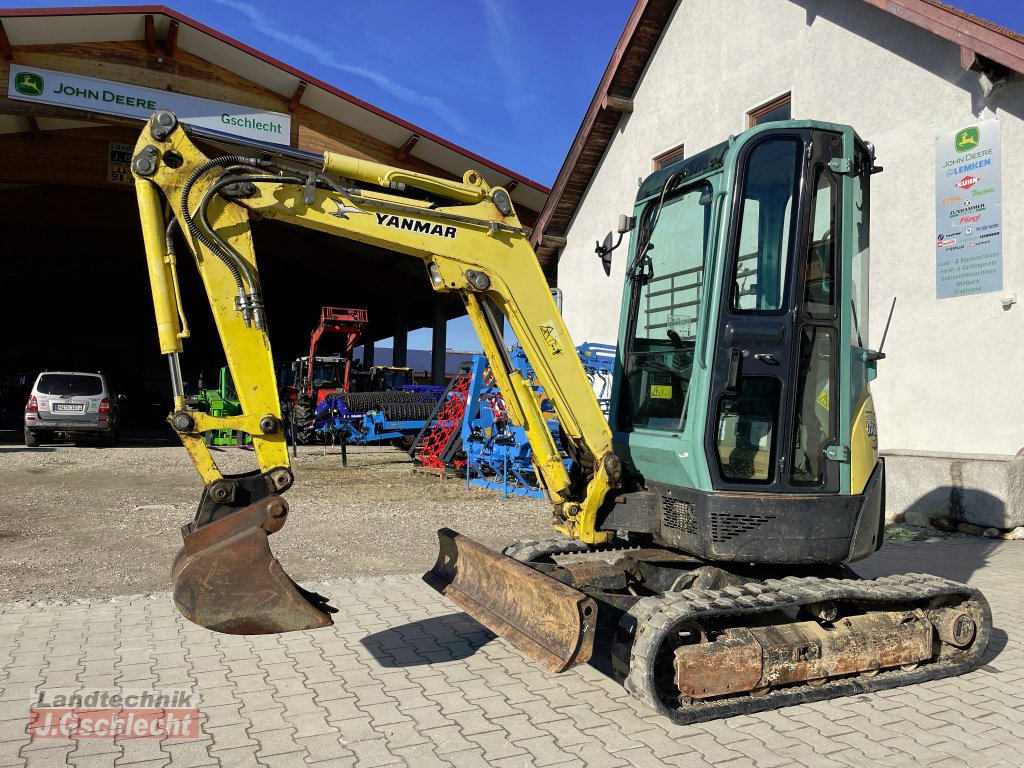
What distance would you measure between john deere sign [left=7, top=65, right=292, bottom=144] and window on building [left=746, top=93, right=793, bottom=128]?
8841 mm

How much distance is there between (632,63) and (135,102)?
9100 millimetres

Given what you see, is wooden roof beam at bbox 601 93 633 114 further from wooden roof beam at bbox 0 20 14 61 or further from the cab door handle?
the cab door handle

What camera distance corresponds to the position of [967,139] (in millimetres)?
9242

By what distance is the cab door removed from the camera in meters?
4.26

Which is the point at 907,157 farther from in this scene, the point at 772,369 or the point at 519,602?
the point at 519,602

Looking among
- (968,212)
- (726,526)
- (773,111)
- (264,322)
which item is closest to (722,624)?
(726,526)

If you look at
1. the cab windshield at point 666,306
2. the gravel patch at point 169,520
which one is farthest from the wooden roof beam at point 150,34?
the cab windshield at point 666,306

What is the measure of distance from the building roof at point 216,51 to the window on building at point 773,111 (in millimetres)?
6846

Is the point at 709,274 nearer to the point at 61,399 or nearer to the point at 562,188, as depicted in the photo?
the point at 562,188

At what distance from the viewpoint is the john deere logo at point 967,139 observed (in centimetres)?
916

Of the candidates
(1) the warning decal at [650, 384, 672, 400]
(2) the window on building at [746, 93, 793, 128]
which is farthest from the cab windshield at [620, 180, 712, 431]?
(2) the window on building at [746, 93, 793, 128]

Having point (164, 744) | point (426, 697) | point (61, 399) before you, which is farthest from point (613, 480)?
point (61, 399)

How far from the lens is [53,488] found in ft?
38.7

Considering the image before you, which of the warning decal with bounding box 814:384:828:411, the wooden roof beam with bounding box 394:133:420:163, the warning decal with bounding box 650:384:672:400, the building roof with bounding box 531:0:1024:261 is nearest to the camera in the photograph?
the warning decal with bounding box 814:384:828:411
